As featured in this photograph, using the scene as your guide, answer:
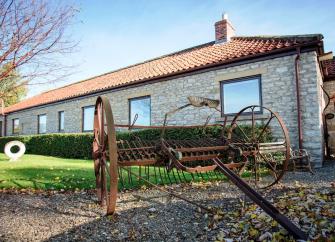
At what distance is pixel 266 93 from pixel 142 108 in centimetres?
529

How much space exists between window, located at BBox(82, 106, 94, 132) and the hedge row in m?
1.58

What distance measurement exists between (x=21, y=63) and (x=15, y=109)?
1699 cm

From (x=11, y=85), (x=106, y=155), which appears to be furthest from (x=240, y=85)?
(x=11, y=85)

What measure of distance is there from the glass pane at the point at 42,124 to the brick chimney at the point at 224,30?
11803 millimetres

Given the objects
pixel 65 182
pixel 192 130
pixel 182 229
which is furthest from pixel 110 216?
pixel 192 130

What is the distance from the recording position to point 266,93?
7992 millimetres

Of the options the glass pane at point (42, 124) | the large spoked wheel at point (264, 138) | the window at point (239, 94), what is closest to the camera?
the large spoked wheel at point (264, 138)

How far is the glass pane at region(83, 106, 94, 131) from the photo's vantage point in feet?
45.4

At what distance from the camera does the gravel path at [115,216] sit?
9.41 feet

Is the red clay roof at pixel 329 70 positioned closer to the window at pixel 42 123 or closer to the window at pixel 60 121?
the window at pixel 60 121

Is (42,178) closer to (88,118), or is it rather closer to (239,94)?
(239,94)

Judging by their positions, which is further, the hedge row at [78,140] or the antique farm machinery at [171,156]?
the hedge row at [78,140]

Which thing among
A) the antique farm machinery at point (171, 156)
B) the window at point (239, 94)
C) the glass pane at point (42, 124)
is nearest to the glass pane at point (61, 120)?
the glass pane at point (42, 124)

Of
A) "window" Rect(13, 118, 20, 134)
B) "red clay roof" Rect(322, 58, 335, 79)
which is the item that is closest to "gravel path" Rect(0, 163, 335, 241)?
"red clay roof" Rect(322, 58, 335, 79)
